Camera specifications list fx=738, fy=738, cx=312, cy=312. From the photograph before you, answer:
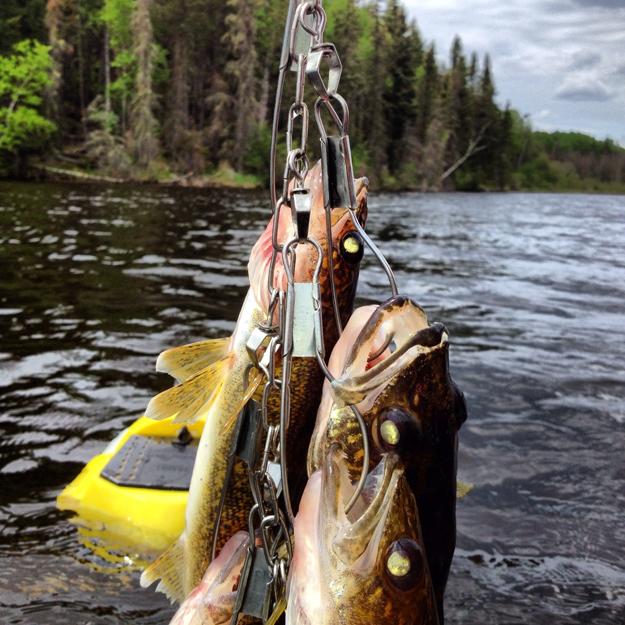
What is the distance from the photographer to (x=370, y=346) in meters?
1.69

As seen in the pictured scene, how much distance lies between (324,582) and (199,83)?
58.4 meters

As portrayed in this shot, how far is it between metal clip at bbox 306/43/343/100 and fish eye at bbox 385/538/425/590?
3.68 feet

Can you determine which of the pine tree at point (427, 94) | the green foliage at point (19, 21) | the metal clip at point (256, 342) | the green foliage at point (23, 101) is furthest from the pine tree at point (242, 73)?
the metal clip at point (256, 342)

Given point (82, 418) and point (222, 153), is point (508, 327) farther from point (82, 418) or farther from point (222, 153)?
point (222, 153)

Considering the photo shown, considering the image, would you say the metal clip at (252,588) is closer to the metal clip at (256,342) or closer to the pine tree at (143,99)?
the metal clip at (256,342)

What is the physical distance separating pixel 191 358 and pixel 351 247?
2.28 ft

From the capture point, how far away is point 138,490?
152 inches

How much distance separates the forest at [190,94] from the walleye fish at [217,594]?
2919cm

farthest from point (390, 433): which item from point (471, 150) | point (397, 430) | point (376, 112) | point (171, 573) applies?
point (471, 150)

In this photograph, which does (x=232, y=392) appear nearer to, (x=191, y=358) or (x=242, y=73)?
(x=191, y=358)

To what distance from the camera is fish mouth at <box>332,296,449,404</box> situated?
1628 mm

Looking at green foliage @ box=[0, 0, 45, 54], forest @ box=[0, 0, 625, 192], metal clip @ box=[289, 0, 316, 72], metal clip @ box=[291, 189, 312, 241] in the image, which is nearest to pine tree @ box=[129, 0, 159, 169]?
forest @ box=[0, 0, 625, 192]

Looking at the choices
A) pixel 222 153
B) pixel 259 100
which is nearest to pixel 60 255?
pixel 222 153

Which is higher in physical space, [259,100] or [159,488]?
[259,100]
